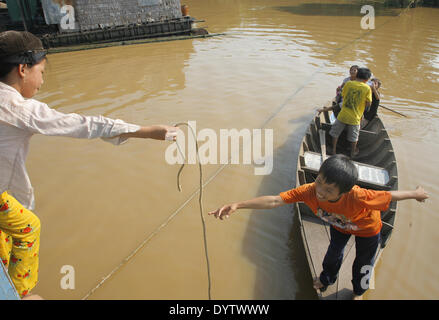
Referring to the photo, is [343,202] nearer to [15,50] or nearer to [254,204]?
[254,204]

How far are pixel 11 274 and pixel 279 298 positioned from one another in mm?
2538

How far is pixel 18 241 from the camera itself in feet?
7.29

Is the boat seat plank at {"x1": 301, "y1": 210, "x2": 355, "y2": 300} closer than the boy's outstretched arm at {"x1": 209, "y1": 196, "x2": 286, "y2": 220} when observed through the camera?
No

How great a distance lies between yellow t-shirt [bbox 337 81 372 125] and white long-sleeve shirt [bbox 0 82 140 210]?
412 cm

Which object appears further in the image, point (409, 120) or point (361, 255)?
point (409, 120)

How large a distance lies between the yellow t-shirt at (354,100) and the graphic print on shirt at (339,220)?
3.04 meters

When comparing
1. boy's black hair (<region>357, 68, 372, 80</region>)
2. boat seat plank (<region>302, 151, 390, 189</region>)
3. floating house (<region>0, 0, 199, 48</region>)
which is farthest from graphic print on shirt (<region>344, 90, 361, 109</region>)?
floating house (<region>0, 0, 199, 48</region>)

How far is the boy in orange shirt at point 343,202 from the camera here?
218 cm

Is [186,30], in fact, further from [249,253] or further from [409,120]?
[249,253]

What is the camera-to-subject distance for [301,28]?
16219 mm

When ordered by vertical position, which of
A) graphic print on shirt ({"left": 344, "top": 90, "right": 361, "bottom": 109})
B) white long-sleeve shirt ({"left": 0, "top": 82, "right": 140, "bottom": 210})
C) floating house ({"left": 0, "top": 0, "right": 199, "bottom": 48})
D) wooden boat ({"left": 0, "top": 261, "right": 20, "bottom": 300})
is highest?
floating house ({"left": 0, "top": 0, "right": 199, "bottom": 48})

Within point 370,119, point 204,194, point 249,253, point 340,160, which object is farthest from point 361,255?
point 370,119

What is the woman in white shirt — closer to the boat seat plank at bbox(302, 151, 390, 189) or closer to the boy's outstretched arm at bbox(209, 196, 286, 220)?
the boy's outstretched arm at bbox(209, 196, 286, 220)

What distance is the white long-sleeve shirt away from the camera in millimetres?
1729
